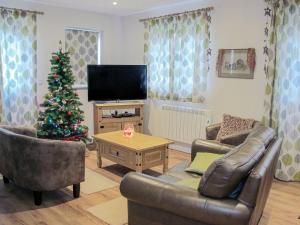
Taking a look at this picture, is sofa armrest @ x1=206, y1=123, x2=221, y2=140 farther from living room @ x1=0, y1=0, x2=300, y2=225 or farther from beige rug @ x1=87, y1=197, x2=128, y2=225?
beige rug @ x1=87, y1=197, x2=128, y2=225

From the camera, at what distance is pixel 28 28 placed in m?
5.16

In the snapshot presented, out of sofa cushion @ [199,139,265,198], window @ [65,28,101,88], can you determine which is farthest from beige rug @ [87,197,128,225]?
window @ [65,28,101,88]

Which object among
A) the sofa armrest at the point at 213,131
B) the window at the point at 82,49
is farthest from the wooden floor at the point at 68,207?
the window at the point at 82,49

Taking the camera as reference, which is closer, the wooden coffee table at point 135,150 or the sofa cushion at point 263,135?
the sofa cushion at point 263,135

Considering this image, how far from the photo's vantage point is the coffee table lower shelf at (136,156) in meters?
3.94

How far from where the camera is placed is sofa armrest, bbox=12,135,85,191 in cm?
314

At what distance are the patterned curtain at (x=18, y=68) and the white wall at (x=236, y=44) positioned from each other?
2.66 m

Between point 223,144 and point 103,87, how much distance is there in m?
2.82

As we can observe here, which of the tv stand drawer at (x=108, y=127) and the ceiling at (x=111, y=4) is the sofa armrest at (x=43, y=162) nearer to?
the tv stand drawer at (x=108, y=127)

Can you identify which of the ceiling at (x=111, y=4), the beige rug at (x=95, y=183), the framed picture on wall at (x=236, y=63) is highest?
the ceiling at (x=111, y=4)

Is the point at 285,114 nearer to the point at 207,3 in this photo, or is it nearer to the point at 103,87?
the point at 207,3

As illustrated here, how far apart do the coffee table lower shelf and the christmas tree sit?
745mm

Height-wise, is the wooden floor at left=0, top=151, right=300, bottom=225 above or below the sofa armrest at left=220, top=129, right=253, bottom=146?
below

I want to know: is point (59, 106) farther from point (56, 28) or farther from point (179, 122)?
point (179, 122)
